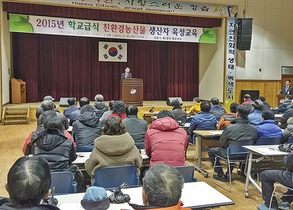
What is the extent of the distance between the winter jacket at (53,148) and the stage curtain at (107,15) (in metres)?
7.00

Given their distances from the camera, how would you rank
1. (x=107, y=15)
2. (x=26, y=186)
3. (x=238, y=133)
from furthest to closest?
(x=107, y=15) < (x=238, y=133) < (x=26, y=186)

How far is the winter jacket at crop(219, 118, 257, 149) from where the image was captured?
393cm

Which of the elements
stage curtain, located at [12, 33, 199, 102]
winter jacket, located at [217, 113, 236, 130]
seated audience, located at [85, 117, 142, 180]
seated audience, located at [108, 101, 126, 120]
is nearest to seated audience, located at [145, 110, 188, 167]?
seated audience, located at [85, 117, 142, 180]

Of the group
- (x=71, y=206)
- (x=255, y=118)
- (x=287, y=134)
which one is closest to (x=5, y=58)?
(x=255, y=118)

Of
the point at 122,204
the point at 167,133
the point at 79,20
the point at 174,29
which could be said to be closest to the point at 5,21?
the point at 79,20

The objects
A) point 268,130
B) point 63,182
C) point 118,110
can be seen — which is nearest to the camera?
point 63,182

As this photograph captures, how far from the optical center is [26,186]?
1.32 meters

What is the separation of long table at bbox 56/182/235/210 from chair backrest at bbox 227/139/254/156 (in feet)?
5.72

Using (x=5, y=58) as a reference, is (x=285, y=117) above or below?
below

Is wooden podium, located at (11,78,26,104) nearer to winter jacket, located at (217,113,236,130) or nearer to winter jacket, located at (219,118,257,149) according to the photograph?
winter jacket, located at (217,113,236,130)

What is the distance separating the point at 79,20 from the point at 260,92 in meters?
6.95

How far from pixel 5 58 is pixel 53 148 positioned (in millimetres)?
7931

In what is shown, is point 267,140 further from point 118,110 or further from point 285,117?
point 118,110

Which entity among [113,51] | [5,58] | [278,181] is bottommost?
[278,181]
